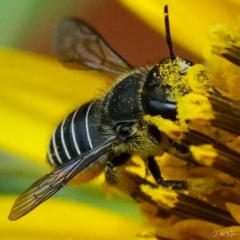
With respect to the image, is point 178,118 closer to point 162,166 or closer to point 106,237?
point 162,166

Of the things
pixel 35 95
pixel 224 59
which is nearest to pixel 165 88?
pixel 224 59

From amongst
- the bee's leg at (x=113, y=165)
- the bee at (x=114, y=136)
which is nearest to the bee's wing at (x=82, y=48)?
the bee at (x=114, y=136)

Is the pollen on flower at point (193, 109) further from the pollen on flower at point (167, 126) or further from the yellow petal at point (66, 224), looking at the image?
the yellow petal at point (66, 224)

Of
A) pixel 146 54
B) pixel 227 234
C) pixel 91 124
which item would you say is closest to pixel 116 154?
pixel 91 124

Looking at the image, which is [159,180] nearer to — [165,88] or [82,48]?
[165,88]

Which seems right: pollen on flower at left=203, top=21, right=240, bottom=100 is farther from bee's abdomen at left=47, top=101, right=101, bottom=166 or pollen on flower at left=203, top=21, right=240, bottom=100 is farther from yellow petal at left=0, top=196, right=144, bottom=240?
yellow petal at left=0, top=196, right=144, bottom=240
